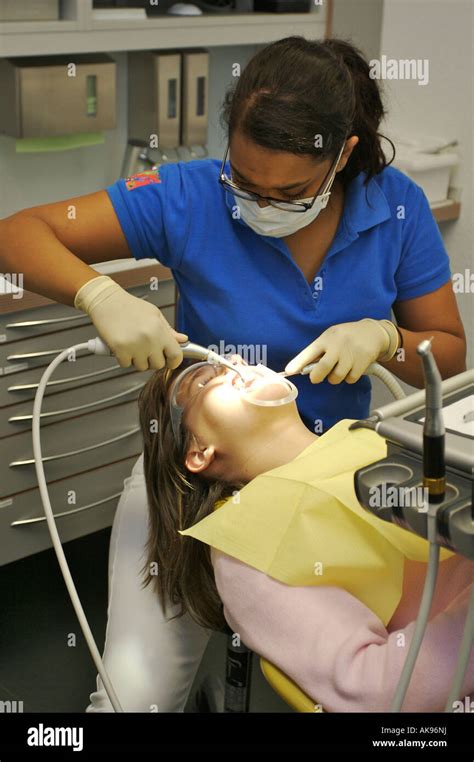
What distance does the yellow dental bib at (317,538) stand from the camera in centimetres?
122

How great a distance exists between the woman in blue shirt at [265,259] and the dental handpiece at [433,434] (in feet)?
1.84

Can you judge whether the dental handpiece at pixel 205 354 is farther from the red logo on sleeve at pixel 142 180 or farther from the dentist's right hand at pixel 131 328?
the red logo on sleeve at pixel 142 180

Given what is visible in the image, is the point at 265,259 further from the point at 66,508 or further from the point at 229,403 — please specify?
the point at 66,508

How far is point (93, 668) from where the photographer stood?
2.29m

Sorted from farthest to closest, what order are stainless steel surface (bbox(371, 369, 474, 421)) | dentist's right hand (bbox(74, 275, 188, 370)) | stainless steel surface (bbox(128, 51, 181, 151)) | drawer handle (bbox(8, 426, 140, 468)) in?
stainless steel surface (bbox(128, 51, 181, 151))
drawer handle (bbox(8, 426, 140, 468))
dentist's right hand (bbox(74, 275, 188, 370))
stainless steel surface (bbox(371, 369, 474, 421))

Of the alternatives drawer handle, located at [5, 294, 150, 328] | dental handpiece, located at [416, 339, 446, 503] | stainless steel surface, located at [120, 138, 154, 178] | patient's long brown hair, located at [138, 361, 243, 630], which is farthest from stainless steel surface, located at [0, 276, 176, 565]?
dental handpiece, located at [416, 339, 446, 503]

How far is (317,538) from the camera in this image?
4.06ft

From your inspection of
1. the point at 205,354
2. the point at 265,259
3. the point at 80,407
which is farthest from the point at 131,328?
the point at 80,407

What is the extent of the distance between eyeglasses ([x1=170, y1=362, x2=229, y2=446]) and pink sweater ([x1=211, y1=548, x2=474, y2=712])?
323 mm

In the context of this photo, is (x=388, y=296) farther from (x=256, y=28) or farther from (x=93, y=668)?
(x=256, y=28)

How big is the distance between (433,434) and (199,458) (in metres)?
0.64

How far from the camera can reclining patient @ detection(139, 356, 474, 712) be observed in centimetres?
115

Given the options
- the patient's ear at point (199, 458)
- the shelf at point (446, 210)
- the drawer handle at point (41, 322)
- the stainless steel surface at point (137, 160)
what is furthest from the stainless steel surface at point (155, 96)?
the patient's ear at point (199, 458)

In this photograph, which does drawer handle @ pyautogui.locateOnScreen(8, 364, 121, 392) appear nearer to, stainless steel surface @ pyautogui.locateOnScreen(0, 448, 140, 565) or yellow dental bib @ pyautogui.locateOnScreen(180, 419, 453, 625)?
stainless steel surface @ pyautogui.locateOnScreen(0, 448, 140, 565)
